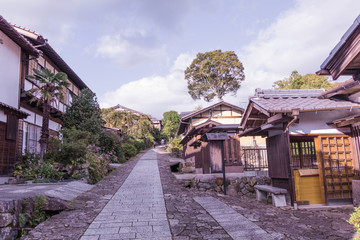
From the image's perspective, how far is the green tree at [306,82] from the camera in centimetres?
2609

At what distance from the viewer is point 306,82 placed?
27.4m

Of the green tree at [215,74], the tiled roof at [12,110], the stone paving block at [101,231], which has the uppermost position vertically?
the green tree at [215,74]

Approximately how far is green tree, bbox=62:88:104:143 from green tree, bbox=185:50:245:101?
62.7 ft

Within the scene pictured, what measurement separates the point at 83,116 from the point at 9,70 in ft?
20.3

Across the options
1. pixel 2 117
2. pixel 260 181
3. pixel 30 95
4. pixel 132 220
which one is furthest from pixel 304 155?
pixel 30 95

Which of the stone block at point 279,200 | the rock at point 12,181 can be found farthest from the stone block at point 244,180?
the rock at point 12,181

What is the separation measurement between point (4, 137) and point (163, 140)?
45.6 m

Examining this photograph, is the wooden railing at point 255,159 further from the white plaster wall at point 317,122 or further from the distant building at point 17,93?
the distant building at point 17,93

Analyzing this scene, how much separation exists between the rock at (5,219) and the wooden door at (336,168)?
8762 mm

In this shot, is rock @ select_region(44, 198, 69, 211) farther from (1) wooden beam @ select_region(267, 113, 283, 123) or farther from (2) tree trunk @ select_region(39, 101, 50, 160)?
(1) wooden beam @ select_region(267, 113, 283, 123)

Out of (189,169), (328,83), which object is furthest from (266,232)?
(328,83)

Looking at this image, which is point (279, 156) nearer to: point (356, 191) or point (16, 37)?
point (356, 191)

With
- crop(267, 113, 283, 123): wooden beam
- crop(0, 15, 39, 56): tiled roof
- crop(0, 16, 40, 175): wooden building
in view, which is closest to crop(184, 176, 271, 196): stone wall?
crop(267, 113, 283, 123): wooden beam

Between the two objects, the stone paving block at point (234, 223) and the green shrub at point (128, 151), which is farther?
the green shrub at point (128, 151)
